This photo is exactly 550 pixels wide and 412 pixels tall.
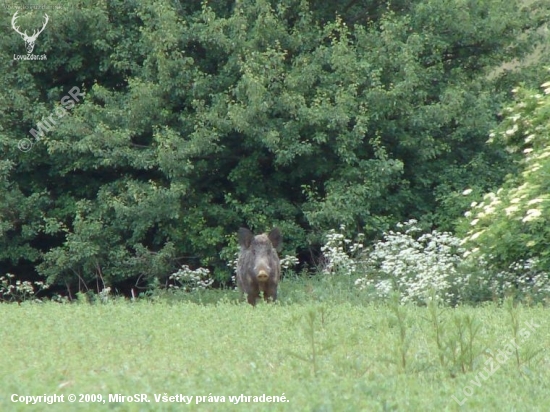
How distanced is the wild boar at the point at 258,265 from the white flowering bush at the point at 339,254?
251 centimetres

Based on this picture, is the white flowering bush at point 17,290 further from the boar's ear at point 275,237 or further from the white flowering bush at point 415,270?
the white flowering bush at point 415,270

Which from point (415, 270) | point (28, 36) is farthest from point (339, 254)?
point (28, 36)

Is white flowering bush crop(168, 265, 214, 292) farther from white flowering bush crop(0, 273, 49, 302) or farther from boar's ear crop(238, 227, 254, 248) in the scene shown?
boar's ear crop(238, 227, 254, 248)

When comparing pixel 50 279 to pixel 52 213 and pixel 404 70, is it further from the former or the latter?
pixel 404 70

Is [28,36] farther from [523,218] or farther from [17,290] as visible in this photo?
[523,218]

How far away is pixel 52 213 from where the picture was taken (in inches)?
955

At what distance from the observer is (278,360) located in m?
10.6

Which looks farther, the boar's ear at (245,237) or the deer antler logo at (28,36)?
the deer antler logo at (28,36)

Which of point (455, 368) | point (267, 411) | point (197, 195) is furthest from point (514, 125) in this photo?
point (267, 411)

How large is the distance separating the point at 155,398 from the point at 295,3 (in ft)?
55.7

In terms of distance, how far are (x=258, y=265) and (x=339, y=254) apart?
357cm

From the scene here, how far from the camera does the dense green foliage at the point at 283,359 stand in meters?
8.63

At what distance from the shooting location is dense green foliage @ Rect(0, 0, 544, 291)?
22453mm

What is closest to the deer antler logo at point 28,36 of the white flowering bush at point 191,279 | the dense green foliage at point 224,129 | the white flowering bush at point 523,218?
the dense green foliage at point 224,129
